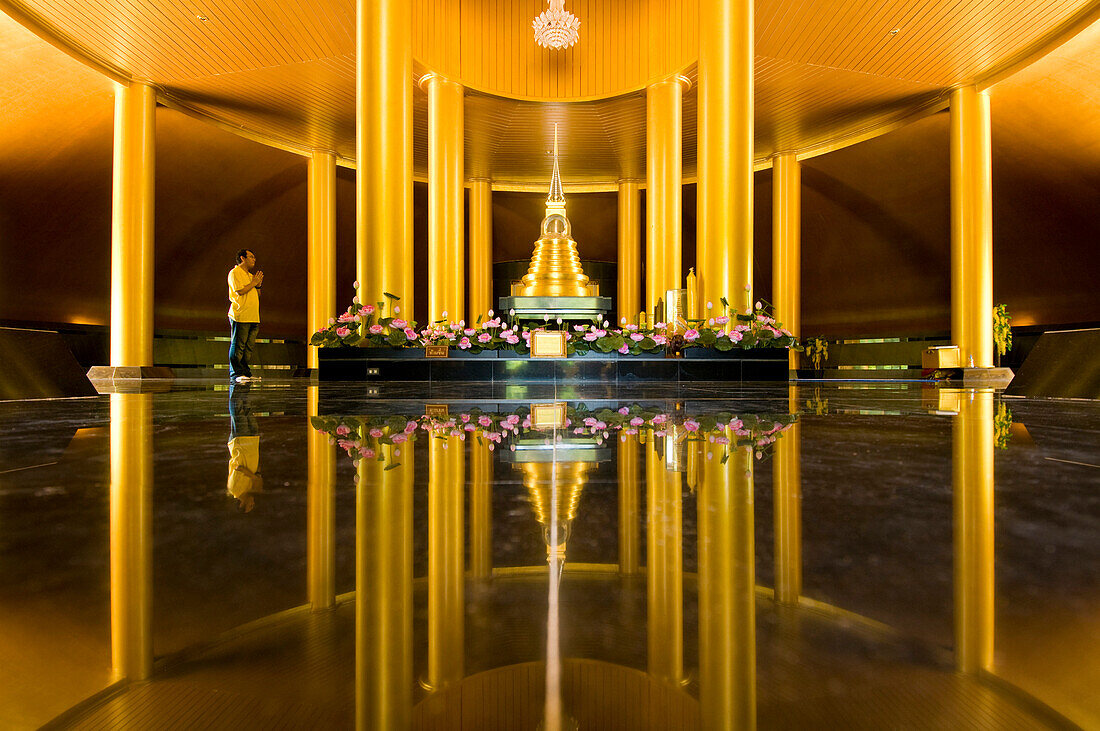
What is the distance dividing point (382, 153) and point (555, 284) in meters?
5.59

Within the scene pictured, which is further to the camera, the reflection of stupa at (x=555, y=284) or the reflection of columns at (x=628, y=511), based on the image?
the reflection of stupa at (x=555, y=284)

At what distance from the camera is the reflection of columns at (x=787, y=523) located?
351mm

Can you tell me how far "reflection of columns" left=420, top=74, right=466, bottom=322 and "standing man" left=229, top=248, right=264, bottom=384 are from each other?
2.52m

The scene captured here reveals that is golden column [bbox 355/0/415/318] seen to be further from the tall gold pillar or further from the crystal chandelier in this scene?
the tall gold pillar

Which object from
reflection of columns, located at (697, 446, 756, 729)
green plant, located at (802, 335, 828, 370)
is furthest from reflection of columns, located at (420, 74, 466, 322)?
reflection of columns, located at (697, 446, 756, 729)

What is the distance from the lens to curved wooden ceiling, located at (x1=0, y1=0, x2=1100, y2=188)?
26.1 feet

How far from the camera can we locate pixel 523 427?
152 centimetres

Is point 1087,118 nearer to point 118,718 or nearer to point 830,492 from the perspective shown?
point 830,492

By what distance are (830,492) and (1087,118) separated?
12.6 meters

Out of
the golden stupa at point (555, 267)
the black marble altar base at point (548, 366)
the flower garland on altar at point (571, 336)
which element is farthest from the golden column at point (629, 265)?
the black marble altar base at point (548, 366)

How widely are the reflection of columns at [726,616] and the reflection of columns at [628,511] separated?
0.04 meters

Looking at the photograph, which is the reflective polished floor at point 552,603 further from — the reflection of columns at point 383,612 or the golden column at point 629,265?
the golden column at point 629,265

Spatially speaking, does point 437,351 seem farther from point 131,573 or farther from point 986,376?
point 986,376

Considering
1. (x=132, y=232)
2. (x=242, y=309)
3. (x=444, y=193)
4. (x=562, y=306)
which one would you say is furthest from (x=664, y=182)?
(x=132, y=232)
